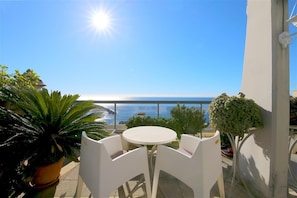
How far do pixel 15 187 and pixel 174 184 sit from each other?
1872 mm

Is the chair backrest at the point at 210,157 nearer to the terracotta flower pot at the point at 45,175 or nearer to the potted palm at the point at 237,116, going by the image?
the potted palm at the point at 237,116

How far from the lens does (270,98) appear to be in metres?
1.60

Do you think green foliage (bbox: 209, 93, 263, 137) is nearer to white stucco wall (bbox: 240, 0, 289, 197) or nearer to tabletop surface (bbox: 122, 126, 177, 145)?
white stucco wall (bbox: 240, 0, 289, 197)

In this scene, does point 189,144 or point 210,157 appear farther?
point 189,144

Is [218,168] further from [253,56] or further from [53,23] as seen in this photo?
[53,23]

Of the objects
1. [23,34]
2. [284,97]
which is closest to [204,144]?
[284,97]

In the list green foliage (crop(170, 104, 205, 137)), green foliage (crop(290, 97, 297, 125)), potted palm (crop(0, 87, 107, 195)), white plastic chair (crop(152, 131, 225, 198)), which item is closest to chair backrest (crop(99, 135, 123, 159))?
potted palm (crop(0, 87, 107, 195))

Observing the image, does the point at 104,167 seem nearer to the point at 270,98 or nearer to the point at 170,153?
the point at 170,153

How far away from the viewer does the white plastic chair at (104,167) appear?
119 cm

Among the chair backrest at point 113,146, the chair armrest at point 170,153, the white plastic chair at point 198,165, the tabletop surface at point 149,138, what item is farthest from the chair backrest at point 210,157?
the chair backrest at point 113,146

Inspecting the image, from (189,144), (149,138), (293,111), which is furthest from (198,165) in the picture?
(293,111)

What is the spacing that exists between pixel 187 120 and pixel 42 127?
2.63 meters

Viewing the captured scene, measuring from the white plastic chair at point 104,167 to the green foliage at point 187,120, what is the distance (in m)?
1.86

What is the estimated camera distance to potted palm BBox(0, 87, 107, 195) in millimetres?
1566
